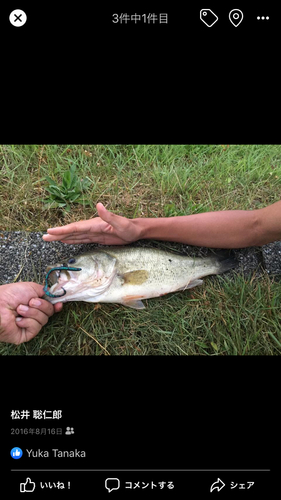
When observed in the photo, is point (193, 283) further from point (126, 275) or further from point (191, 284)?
point (126, 275)

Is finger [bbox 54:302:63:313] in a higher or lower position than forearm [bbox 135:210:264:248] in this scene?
lower

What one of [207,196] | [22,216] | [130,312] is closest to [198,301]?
[130,312]

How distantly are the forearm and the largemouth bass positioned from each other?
189 mm

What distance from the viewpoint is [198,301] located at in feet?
10.0

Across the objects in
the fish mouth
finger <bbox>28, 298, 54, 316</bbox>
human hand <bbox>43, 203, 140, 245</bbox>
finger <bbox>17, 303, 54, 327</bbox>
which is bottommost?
finger <bbox>17, 303, 54, 327</bbox>

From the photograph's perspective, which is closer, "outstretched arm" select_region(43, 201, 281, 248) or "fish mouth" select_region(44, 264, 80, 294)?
"fish mouth" select_region(44, 264, 80, 294)

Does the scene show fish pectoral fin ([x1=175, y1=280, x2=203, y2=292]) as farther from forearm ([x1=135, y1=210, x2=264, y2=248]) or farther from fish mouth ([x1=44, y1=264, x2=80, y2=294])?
fish mouth ([x1=44, y1=264, x2=80, y2=294])

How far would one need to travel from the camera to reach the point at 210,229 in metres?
2.96

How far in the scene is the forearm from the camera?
293 cm

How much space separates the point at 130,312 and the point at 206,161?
6.52 feet

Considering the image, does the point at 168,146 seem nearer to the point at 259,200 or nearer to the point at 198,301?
the point at 259,200

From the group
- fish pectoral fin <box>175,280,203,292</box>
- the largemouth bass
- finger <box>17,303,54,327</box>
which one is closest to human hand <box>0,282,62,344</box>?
finger <box>17,303,54,327</box>

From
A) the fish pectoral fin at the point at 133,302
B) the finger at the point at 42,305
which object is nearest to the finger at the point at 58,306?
the finger at the point at 42,305

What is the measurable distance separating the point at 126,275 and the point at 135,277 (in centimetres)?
9
